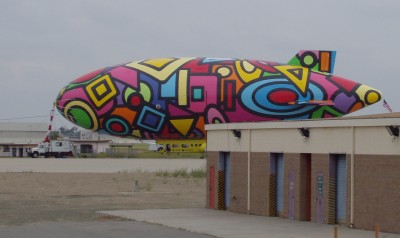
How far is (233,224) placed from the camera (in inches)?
1142

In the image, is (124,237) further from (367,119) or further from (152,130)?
(152,130)

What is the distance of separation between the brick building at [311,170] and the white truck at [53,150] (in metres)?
87.1

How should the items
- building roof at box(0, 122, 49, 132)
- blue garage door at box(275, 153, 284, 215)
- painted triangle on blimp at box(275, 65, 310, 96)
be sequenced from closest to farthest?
1. blue garage door at box(275, 153, 284, 215)
2. painted triangle on blimp at box(275, 65, 310, 96)
3. building roof at box(0, 122, 49, 132)

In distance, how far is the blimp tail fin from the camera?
7881 cm

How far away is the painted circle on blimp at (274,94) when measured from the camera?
7556cm

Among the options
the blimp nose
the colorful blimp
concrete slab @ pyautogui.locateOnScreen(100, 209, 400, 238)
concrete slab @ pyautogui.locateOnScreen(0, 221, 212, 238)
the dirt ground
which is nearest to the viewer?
concrete slab @ pyautogui.locateOnScreen(0, 221, 212, 238)

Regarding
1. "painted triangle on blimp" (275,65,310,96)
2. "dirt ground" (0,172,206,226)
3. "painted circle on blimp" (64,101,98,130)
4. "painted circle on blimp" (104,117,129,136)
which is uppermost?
"painted triangle on blimp" (275,65,310,96)

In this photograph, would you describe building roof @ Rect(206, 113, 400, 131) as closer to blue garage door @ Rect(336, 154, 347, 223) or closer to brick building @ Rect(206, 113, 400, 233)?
brick building @ Rect(206, 113, 400, 233)

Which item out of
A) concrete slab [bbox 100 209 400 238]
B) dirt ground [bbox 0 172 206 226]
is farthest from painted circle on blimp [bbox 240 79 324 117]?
concrete slab [bbox 100 209 400 238]

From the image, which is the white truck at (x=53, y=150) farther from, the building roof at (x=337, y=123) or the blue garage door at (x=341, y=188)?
the blue garage door at (x=341, y=188)

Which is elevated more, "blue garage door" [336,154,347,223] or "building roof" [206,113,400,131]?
"building roof" [206,113,400,131]

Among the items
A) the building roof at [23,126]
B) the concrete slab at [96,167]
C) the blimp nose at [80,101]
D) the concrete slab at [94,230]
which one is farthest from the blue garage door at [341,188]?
the building roof at [23,126]

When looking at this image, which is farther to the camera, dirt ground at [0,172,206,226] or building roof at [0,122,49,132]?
building roof at [0,122,49,132]

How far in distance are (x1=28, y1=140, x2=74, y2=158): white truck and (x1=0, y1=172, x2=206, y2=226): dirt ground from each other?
56358mm
